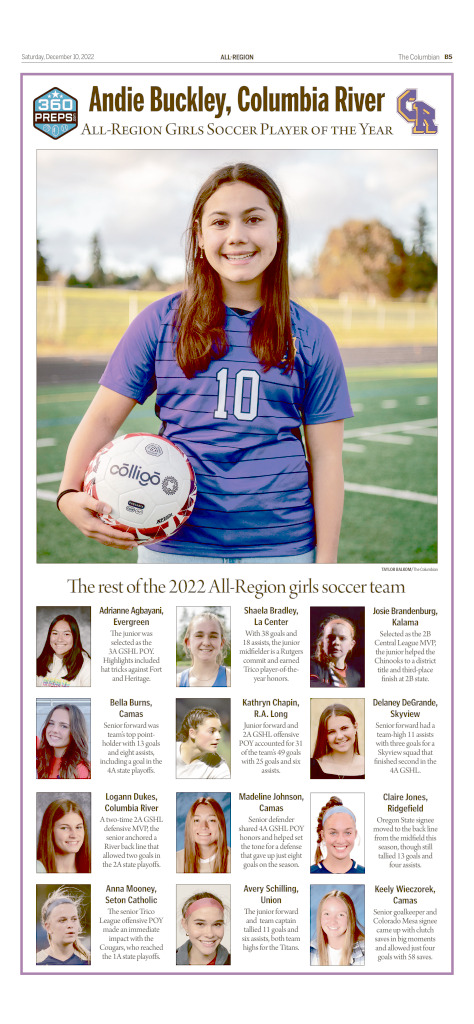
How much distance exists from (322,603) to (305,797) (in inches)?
22.3

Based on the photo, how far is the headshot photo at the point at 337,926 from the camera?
7.90 feet

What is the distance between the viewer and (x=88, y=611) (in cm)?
248

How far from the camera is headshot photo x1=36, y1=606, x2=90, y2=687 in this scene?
248 cm

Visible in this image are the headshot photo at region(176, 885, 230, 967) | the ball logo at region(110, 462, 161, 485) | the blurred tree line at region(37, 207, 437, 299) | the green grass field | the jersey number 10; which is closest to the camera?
the ball logo at region(110, 462, 161, 485)

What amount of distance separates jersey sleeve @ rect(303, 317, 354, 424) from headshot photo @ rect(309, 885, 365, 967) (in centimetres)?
137

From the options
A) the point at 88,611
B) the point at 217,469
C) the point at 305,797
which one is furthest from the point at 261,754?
the point at 217,469

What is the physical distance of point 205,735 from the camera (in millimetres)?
2434

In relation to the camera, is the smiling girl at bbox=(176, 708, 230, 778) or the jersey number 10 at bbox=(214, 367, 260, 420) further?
the smiling girl at bbox=(176, 708, 230, 778)

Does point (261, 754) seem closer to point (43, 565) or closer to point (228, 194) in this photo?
point (43, 565)

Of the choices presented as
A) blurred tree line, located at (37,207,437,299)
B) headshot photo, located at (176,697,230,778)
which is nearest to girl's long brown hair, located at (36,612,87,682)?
headshot photo, located at (176,697,230,778)

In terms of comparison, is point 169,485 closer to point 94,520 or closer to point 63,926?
point 94,520
